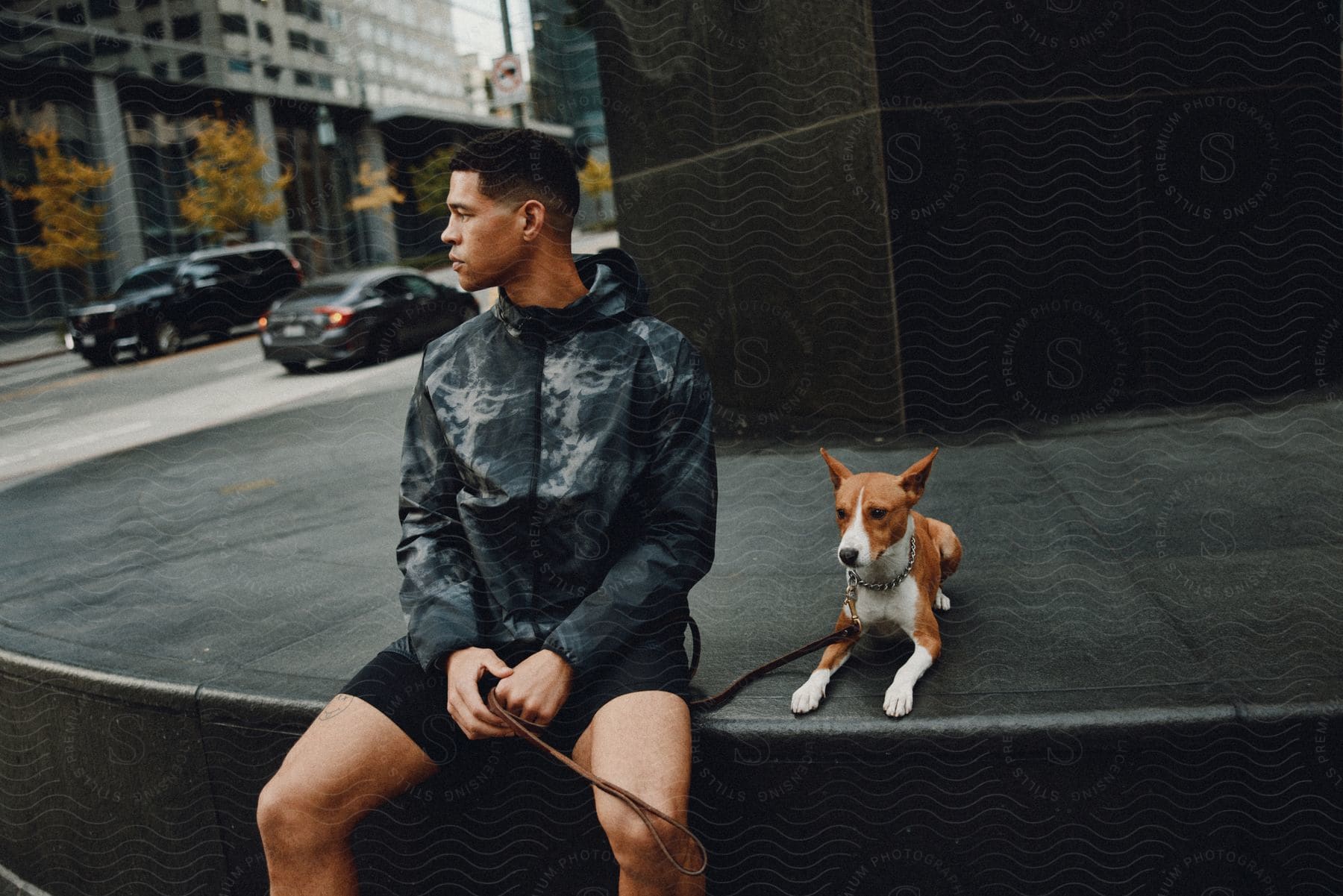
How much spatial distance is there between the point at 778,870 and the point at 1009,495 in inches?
90.8

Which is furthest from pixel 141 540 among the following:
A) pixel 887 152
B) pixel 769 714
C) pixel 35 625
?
pixel 887 152

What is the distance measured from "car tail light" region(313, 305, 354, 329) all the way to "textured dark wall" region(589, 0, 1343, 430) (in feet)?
30.2

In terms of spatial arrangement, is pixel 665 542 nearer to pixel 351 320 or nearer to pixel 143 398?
pixel 351 320

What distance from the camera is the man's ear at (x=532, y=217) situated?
2.25 meters

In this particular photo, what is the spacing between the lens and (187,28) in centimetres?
2267

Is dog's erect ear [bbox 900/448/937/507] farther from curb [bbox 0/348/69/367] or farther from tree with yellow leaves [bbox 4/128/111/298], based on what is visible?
tree with yellow leaves [bbox 4/128/111/298]

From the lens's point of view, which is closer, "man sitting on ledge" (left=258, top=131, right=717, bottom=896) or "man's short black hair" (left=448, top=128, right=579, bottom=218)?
"man sitting on ledge" (left=258, top=131, right=717, bottom=896)

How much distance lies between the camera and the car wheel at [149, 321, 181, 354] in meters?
17.7

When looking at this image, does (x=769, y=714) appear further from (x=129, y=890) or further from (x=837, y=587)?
(x=129, y=890)

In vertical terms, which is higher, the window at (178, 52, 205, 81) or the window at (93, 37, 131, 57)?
the window at (178, 52, 205, 81)

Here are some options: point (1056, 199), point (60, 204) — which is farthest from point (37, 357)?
point (1056, 199)

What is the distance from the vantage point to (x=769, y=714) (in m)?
2.30

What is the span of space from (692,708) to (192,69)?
24.7 metres

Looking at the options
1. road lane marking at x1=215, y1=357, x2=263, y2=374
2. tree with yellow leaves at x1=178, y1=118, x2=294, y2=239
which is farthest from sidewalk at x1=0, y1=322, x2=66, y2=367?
road lane marking at x1=215, y1=357, x2=263, y2=374
